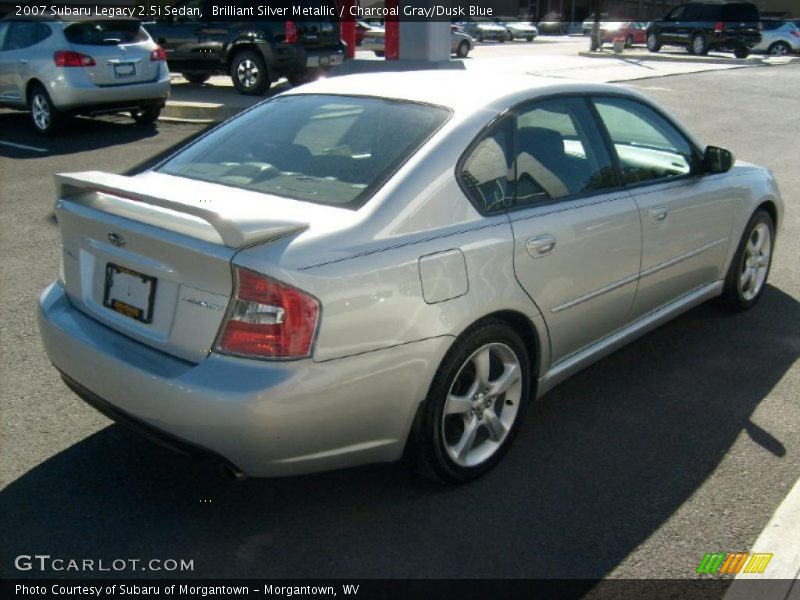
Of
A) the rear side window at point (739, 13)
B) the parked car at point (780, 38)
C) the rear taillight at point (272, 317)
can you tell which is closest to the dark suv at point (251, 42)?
the rear taillight at point (272, 317)

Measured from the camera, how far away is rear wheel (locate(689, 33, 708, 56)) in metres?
32.7

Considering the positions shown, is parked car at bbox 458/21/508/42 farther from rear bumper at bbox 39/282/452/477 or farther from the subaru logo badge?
rear bumper at bbox 39/282/452/477

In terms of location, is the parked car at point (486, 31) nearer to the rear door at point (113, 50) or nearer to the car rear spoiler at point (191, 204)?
the rear door at point (113, 50)

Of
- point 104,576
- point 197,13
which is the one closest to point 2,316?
point 104,576

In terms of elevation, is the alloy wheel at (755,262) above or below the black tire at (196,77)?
below

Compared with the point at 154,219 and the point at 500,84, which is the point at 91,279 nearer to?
the point at 154,219

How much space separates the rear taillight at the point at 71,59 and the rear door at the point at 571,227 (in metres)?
9.11

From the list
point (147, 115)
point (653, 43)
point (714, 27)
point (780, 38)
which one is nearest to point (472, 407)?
point (147, 115)

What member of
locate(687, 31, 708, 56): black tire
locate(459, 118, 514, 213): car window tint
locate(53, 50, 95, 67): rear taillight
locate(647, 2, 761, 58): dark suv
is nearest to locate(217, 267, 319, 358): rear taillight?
locate(459, 118, 514, 213): car window tint

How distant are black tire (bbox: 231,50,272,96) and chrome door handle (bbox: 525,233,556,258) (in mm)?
12771

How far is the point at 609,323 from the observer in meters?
4.14

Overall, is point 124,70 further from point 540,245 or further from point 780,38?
point 780,38

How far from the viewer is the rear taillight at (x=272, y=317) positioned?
9.30ft

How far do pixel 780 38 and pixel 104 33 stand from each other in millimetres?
31073
